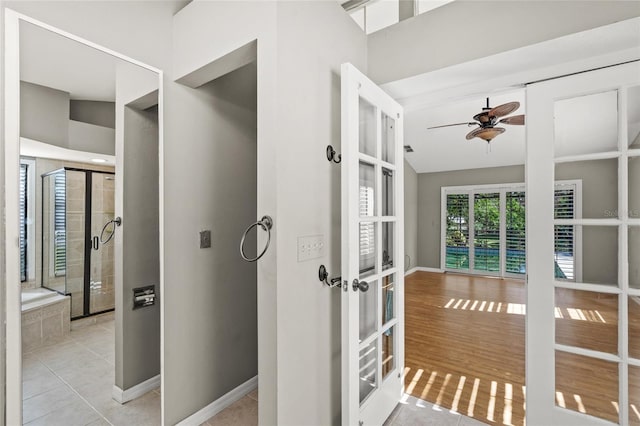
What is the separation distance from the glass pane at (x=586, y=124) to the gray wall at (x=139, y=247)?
2.14m

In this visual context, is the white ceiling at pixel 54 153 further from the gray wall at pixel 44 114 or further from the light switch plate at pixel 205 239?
the light switch plate at pixel 205 239

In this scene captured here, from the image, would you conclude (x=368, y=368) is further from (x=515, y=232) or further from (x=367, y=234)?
(x=515, y=232)

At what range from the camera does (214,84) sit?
1.91 meters

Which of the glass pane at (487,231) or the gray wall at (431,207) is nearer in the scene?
the glass pane at (487,231)

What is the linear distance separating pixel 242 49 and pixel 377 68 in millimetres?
912

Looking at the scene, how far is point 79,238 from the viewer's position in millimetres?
1294

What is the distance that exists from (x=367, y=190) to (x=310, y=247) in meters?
0.47

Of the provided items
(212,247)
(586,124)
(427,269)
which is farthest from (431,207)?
(212,247)

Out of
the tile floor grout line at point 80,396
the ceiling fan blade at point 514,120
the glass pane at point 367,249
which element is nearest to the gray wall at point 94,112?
the tile floor grout line at point 80,396

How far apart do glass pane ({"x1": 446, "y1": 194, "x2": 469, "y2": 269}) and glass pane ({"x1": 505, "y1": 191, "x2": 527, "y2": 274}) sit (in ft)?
2.75

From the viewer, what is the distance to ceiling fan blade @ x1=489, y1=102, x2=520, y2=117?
3205 millimetres

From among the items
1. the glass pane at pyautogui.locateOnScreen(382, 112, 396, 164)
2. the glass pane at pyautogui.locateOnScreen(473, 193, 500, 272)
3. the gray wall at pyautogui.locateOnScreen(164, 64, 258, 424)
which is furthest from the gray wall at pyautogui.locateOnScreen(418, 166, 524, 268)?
the gray wall at pyautogui.locateOnScreen(164, 64, 258, 424)

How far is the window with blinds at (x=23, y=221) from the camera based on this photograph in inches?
44.6

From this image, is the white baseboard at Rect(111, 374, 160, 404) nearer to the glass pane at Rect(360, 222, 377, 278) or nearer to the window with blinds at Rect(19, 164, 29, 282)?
the window with blinds at Rect(19, 164, 29, 282)
